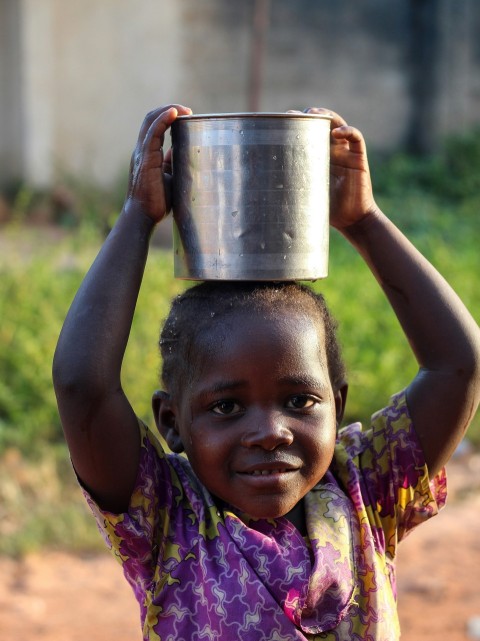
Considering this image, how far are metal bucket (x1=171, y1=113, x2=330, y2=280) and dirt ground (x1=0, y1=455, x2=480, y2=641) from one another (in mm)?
2191

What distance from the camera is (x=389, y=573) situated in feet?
6.70

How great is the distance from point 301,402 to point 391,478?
0.28 metres

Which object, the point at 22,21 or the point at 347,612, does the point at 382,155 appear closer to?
the point at 22,21

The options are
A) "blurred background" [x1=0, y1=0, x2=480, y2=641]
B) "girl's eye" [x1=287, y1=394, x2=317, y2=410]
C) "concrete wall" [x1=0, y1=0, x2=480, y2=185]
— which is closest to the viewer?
"girl's eye" [x1=287, y1=394, x2=317, y2=410]

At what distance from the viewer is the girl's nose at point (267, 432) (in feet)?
6.00

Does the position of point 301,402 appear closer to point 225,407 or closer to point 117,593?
point 225,407

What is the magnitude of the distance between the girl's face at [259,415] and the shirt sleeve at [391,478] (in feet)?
0.55

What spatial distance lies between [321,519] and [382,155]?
10.5 m

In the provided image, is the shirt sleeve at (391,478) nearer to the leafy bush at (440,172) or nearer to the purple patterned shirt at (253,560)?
the purple patterned shirt at (253,560)

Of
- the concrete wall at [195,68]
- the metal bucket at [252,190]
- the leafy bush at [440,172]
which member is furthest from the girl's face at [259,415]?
the leafy bush at [440,172]

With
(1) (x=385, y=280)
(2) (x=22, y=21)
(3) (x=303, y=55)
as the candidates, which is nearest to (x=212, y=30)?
(3) (x=303, y=55)

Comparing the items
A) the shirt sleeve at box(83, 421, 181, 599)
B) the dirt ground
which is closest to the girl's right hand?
the shirt sleeve at box(83, 421, 181, 599)

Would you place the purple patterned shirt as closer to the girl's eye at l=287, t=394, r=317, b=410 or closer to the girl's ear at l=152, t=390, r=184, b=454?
the girl's ear at l=152, t=390, r=184, b=454

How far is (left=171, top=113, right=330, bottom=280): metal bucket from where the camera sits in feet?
5.99
